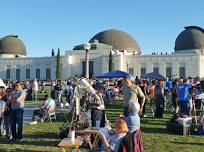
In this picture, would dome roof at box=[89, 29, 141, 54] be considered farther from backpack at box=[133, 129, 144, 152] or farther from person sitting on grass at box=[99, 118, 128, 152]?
person sitting on grass at box=[99, 118, 128, 152]

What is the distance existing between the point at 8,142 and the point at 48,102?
5417mm

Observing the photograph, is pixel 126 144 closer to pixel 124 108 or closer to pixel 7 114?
pixel 124 108

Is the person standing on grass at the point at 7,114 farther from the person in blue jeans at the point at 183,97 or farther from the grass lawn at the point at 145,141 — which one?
the person in blue jeans at the point at 183,97

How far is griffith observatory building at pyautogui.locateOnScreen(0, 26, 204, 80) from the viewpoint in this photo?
88.1m

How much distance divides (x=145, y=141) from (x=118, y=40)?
98.0m

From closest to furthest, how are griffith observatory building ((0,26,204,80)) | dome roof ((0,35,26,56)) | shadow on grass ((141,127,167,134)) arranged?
1. shadow on grass ((141,127,167,134))
2. griffith observatory building ((0,26,204,80))
3. dome roof ((0,35,26,56))

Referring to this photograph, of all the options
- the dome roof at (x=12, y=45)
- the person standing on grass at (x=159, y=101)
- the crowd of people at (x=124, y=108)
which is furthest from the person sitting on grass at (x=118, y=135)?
the dome roof at (x=12, y=45)

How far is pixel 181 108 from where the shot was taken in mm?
15969

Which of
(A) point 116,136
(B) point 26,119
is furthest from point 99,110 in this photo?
(B) point 26,119

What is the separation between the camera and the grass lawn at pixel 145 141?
439 inches

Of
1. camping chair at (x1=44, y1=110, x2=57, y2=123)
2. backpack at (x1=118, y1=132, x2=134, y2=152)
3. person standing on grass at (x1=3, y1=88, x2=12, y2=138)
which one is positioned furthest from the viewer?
camping chair at (x1=44, y1=110, x2=57, y2=123)

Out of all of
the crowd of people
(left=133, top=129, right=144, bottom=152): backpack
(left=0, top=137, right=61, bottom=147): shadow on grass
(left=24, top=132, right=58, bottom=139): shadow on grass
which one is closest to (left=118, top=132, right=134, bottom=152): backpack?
the crowd of people

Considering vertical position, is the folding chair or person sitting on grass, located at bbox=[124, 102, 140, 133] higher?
person sitting on grass, located at bbox=[124, 102, 140, 133]

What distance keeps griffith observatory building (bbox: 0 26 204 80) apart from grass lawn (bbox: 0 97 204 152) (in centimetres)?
6973
